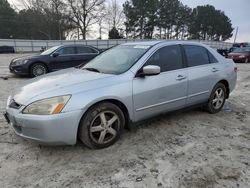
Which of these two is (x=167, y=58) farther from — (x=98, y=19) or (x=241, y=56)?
(x=98, y=19)

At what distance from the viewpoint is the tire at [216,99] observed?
489cm

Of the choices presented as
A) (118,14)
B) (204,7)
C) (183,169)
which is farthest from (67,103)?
(204,7)

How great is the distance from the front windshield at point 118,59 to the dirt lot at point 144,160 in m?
1.09

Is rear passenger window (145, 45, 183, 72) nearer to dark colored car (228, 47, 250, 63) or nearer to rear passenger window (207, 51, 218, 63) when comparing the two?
rear passenger window (207, 51, 218, 63)

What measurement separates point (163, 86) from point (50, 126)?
186 centimetres

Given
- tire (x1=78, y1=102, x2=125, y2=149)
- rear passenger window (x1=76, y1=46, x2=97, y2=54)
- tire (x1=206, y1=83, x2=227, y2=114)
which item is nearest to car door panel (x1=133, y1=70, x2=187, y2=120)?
tire (x1=78, y1=102, x2=125, y2=149)

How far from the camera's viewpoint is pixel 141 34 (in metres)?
50.5

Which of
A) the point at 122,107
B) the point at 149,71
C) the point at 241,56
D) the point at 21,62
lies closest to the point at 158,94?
the point at 149,71

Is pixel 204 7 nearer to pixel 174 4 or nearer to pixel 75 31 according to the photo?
pixel 174 4

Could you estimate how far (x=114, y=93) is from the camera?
331cm

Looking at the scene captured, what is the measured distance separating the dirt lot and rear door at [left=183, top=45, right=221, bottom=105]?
0.62 m

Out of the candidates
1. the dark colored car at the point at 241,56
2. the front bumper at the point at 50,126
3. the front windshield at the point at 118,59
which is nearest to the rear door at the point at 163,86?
the front windshield at the point at 118,59

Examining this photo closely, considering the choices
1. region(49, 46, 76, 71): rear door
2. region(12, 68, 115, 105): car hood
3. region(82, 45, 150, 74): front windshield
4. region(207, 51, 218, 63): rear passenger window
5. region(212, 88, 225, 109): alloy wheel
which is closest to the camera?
region(12, 68, 115, 105): car hood

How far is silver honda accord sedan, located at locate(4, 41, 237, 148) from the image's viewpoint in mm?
2979
